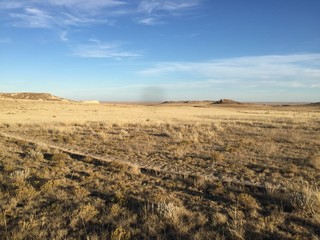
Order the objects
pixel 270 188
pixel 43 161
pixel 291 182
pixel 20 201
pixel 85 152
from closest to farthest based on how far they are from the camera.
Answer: pixel 20 201, pixel 270 188, pixel 291 182, pixel 43 161, pixel 85 152

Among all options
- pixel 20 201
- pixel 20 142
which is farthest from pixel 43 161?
pixel 20 142

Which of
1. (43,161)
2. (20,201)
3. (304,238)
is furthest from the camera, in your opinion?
(43,161)

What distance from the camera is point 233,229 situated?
611 cm

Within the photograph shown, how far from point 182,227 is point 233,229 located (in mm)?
991

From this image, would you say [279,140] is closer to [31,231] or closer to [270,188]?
[270,188]

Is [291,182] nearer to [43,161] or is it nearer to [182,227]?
[182,227]

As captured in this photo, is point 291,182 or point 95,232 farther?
point 291,182

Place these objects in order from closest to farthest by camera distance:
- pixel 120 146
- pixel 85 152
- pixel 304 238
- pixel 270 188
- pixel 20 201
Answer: pixel 304 238
pixel 20 201
pixel 270 188
pixel 85 152
pixel 120 146

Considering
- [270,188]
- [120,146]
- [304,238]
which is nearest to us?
[304,238]

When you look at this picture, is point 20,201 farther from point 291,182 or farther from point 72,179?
point 291,182

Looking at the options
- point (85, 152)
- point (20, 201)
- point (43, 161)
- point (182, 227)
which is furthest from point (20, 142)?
point (182, 227)

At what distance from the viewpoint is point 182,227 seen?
6.18 m

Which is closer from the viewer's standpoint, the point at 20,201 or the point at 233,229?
the point at 233,229

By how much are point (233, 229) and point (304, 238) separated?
4.22 feet
